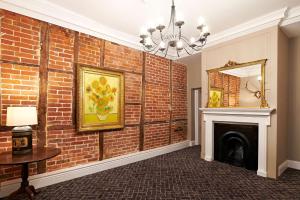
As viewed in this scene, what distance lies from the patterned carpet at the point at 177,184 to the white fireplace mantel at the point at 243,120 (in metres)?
0.37

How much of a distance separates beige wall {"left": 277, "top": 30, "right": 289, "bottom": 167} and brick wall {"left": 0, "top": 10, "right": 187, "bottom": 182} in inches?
109

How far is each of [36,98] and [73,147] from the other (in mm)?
1124

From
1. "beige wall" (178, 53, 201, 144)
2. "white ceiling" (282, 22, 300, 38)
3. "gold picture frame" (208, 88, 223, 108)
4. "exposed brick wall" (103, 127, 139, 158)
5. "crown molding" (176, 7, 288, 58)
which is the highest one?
"crown molding" (176, 7, 288, 58)

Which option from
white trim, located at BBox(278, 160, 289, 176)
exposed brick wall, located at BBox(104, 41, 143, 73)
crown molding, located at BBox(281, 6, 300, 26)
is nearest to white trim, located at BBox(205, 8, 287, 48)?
crown molding, located at BBox(281, 6, 300, 26)

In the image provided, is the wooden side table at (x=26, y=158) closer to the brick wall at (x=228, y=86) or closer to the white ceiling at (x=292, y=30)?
the brick wall at (x=228, y=86)

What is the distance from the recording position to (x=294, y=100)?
379 cm

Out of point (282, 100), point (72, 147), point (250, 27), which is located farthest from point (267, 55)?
point (72, 147)

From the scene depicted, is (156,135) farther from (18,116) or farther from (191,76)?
(18,116)

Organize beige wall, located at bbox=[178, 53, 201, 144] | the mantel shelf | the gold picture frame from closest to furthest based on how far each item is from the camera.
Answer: the mantel shelf
the gold picture frame
beige wall, located at bbox=[178, 53, 201, 144]

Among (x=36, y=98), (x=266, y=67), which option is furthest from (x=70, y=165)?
(x=266, y=67)

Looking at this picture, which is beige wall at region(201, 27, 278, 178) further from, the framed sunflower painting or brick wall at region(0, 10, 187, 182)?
the framed sunflower painting

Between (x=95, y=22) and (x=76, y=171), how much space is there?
302 cm

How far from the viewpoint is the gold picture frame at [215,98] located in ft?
13.7

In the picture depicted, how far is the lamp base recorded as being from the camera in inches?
95.9
